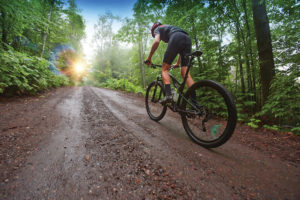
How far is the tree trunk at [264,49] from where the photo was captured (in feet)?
10.5

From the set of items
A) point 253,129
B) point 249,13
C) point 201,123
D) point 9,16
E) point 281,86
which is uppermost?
point 249,13

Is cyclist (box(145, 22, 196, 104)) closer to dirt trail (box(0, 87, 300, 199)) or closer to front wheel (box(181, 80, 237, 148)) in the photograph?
front wheel (box(181, 80, 237, 148))

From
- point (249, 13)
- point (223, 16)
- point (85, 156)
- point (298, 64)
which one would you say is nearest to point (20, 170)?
point (85, 156)

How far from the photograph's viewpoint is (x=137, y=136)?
1.87 m

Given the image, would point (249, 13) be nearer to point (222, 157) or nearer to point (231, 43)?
point (231, 43)

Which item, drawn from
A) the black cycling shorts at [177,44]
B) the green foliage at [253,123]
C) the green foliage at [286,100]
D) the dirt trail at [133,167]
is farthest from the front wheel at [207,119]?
the green foliage at [286,100]

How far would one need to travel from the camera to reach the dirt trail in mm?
906

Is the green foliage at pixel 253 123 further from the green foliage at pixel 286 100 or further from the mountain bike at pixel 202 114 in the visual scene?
the mountain bike at pixel 202 114

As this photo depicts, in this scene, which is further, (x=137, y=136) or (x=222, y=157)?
(x=137, y=136)

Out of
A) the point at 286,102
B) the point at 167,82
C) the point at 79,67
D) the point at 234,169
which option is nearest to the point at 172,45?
the point at 167,82

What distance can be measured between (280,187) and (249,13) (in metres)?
6.01

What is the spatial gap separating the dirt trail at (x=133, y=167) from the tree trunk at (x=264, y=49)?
72.1 inches

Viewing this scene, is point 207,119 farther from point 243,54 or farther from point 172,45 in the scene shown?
point 243,54

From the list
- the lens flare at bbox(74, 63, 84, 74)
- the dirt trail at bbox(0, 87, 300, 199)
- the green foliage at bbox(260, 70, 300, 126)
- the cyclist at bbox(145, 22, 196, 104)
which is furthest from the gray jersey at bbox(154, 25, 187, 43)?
the lens flare at bbox(74, 63, 84, 74)
